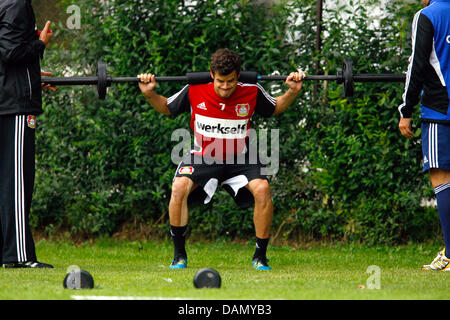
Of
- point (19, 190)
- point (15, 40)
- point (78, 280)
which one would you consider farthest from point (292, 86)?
point (78, 280)

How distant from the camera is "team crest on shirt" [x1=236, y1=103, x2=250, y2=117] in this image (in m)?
5.73

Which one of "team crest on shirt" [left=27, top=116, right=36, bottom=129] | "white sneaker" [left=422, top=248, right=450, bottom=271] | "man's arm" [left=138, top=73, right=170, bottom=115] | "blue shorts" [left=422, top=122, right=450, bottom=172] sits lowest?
"white sneaker" [left=422, top=248, right=450, bottom=271]

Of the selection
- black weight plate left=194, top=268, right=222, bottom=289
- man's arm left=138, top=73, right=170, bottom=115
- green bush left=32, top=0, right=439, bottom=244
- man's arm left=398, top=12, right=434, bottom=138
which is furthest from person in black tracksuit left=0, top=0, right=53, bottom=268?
man's arm left=398, top=12, right=434, bottom=138

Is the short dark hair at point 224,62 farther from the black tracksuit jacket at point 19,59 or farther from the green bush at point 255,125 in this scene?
the green bush at point 255,125

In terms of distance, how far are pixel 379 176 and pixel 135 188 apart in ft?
8.78

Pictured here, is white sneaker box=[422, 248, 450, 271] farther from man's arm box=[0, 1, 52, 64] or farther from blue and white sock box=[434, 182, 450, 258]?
man's arm box=[0, 1, 52, 64]

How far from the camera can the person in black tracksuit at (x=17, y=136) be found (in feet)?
17.8

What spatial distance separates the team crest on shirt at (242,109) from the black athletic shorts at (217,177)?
407mm

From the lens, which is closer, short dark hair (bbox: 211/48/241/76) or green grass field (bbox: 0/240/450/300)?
green grass field (bbox: 0/240/450/300)

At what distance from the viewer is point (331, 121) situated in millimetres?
7418
